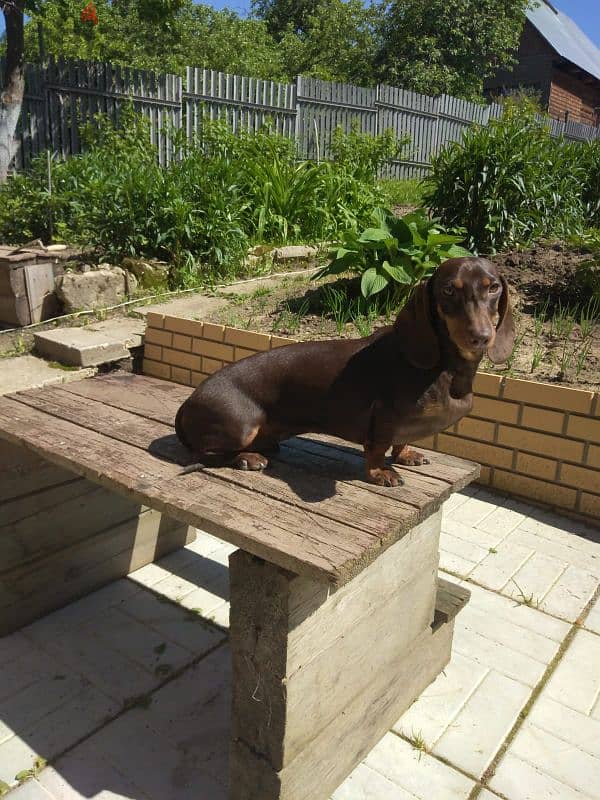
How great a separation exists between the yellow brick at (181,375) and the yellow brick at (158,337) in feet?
0.62

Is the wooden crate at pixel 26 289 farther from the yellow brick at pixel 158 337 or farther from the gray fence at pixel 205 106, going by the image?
the gray fence at pixel 205 106

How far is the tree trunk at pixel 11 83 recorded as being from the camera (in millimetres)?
7391

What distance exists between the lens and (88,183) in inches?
254

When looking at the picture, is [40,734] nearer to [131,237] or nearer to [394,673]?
[394,673]

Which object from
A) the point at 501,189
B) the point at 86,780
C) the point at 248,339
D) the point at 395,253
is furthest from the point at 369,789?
the point at 501,189

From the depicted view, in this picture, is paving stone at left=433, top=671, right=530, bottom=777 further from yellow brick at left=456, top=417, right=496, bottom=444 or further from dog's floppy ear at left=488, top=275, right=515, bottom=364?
yellow brick at left=456, top=417, right=496, bottom=444

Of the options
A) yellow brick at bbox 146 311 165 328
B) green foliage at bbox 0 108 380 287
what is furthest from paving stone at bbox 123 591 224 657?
green foliage at bbox 0 108 380 287

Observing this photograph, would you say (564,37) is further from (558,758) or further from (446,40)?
(558,758)

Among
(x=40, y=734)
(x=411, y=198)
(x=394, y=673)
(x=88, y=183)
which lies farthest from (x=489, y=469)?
(x=411, y=198)

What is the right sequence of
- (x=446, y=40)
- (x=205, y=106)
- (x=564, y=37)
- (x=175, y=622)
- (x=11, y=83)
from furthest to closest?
(x=564, y=37)
(x=446, y=40)
(x=205, y=106)
(x=11, y=83)
(x=175, y=622)

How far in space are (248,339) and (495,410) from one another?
5.14 feet

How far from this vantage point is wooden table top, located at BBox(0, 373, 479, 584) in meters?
1.49

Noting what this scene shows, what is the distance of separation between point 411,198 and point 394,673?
9.20m

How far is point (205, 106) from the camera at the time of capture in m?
10.1
